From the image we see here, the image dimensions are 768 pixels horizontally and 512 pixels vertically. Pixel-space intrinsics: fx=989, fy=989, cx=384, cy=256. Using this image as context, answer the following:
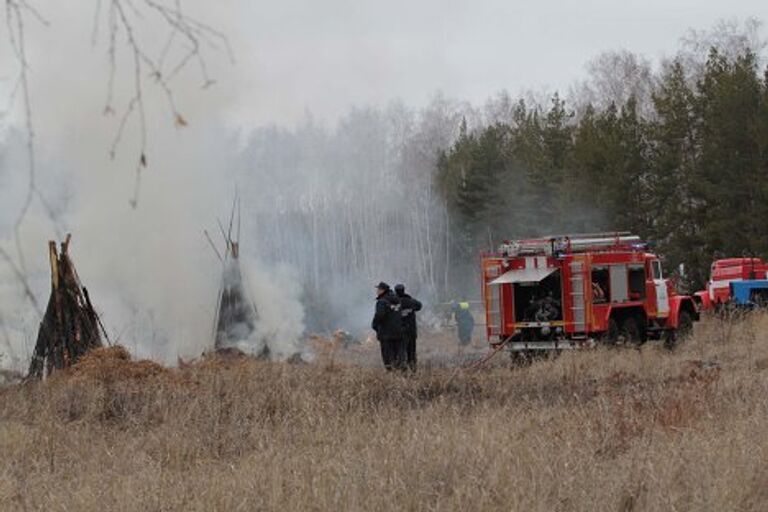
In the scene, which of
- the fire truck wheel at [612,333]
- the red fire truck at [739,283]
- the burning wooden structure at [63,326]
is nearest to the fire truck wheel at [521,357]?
the fire truck wheel at [612,333]

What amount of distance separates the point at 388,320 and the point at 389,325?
7 cm

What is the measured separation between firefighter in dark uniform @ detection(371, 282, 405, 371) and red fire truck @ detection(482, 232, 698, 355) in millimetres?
3243

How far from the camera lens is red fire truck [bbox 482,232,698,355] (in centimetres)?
1662

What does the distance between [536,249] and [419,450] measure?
11.3 metres

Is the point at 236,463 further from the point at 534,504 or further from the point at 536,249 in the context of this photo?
the point at 536,249

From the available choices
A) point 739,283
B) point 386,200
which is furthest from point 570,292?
point 386,200

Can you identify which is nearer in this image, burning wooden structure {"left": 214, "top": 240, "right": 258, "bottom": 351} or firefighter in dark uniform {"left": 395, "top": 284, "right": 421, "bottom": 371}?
firefighter in dark uniform {"left": 395, "top": 284, "right": 421, "bottom": 371}

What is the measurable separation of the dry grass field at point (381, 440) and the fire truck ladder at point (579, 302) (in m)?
3.54

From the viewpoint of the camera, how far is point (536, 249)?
17.2 m

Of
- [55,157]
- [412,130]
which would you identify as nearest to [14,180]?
[55,157]

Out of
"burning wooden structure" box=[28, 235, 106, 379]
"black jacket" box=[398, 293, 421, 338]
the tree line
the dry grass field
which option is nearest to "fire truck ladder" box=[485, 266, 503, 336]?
"black jacket" box=[398, 293, 421, 338]

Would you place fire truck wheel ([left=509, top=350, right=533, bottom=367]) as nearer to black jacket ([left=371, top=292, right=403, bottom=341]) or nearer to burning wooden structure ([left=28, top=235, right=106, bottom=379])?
black jacket ([left=371, top=292, right=403, bottom=341])

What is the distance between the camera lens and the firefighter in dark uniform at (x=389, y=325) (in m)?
14.2

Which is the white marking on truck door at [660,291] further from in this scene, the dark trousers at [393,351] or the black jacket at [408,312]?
the dark trousers at [393,351]
